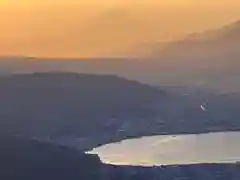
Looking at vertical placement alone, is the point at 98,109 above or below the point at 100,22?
below

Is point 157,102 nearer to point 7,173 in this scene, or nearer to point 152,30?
point 152,30

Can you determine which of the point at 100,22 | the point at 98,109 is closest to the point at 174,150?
the point at 98,109

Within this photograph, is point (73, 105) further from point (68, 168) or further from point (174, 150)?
point (174, 150)

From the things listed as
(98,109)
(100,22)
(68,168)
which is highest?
(100,22)

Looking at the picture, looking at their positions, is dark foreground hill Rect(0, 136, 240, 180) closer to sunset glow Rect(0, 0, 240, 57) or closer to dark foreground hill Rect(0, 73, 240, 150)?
dark foreground hill Rect(0, 73, 240, 150)

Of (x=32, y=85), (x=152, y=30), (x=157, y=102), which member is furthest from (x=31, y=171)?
(x=152, y=30)
